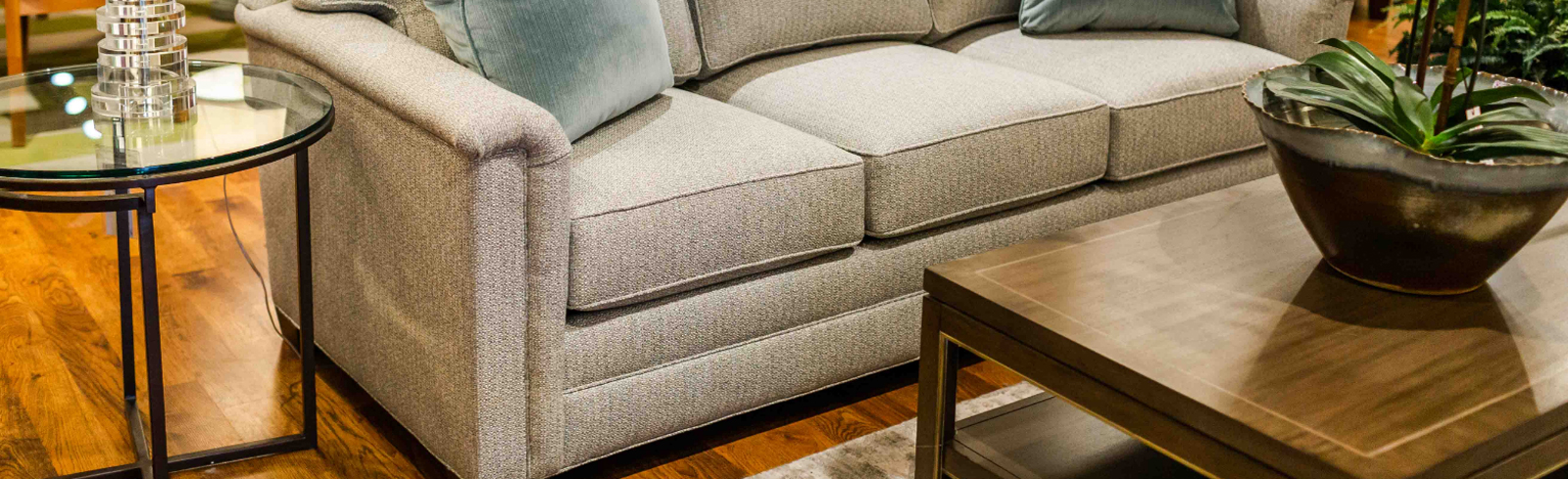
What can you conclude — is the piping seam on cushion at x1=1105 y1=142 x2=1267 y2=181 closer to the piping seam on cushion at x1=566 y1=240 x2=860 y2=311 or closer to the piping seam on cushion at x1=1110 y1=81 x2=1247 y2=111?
the piping seam on cushion at x1=1110 y1=81 x2=1247 y2=111

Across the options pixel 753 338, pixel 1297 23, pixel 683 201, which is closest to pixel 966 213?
pixel 753 338

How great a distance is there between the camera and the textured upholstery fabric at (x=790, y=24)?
7.91 ft

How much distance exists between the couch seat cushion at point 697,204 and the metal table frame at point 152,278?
367 mm

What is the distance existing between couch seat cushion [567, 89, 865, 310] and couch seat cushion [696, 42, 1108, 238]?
0.22ft

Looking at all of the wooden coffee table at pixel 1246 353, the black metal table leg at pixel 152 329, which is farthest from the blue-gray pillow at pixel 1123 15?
the black metal table leg at pixel 152 329

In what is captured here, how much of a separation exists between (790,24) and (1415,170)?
4.29 ft

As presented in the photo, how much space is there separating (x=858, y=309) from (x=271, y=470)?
871mm

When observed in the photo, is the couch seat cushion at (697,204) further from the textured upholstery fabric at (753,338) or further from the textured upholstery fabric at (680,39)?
the textured upholstery fabric at (680,39)

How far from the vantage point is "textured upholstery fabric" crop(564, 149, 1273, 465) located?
5.96 ft

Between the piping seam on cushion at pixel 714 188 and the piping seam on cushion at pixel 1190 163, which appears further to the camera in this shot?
the piping seam on cushion at pixel 1190 163

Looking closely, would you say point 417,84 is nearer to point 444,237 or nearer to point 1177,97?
point 444,237

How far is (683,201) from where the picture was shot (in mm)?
1813

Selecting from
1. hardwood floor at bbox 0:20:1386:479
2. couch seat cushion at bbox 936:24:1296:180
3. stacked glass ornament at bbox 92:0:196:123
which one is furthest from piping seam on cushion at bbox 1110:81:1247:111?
stacked glass ornament at bbox 92:0:196:123

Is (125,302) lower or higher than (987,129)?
lower
